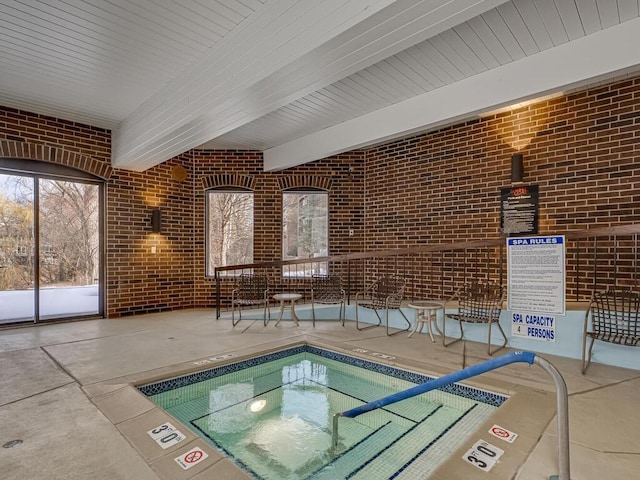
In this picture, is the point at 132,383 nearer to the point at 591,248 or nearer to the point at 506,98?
the point at 506,98

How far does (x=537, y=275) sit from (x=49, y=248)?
6032mm

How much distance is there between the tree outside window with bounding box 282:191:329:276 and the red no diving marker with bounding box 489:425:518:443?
15.1 ft

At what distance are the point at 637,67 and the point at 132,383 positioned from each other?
Answer: 15.9 feet

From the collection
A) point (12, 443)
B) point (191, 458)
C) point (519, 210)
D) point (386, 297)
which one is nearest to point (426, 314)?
point (386, 297)

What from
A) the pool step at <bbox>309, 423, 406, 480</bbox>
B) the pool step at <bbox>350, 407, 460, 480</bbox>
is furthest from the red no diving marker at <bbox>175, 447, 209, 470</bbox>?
the pool step at <bbox>350, 407, 460, 480</bbox>

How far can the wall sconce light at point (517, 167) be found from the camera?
14.9 ft

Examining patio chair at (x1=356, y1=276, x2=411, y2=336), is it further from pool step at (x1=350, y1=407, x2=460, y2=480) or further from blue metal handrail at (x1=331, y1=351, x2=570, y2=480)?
blue metal handrail at (x1=331, y1=351, x2=570, y2=480)

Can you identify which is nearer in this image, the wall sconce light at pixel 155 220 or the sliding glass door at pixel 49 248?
the sliding glass door at pixel 49 248

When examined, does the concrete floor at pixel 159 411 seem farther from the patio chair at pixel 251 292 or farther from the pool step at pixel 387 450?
the patio chair at pixel 251 292

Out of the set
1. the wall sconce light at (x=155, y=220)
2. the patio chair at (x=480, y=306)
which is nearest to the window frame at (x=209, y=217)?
the wall sconce light at (x=155, y=220)

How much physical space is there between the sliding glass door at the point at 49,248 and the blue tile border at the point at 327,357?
3.34 metres

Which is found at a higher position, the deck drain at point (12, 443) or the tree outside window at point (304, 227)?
the tree outside window at point (304, 227)

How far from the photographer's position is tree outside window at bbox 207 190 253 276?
654 centimetres

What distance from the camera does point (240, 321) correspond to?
536 cm
